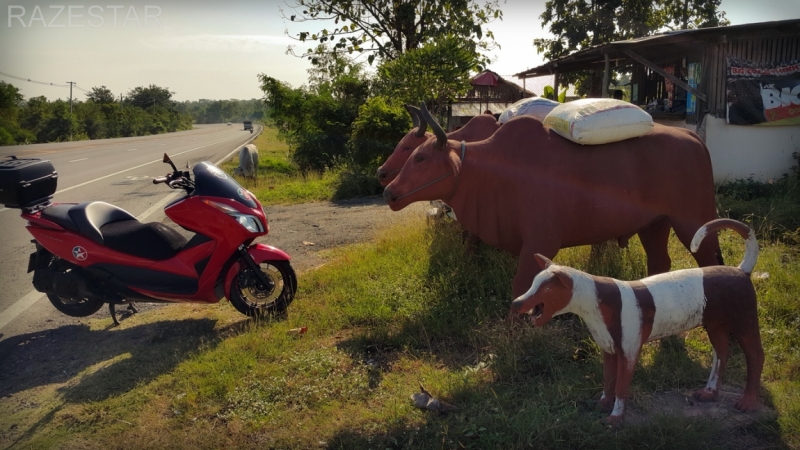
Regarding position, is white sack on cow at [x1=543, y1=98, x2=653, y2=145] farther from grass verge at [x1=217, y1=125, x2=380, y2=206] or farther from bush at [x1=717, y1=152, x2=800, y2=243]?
grass verge at [x1=217, y1=125, x2=380, y2=206]

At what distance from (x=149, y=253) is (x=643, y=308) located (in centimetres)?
377

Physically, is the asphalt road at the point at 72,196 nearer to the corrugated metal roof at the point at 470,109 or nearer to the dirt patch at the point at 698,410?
the dirt patch at the point at 698,410

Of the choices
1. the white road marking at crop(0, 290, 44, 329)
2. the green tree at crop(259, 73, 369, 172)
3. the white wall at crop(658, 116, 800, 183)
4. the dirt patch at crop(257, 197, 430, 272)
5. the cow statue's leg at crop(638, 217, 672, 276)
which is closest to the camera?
the cow statue's leg at crop(638, 217, 672, 276)

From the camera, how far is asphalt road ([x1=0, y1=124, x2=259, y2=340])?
17.4ft

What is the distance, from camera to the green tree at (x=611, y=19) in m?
18.8

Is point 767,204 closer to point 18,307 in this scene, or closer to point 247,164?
point 18,307

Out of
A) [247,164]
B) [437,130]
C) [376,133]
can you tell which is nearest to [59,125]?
[247,164]

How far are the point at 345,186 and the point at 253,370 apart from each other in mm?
8264

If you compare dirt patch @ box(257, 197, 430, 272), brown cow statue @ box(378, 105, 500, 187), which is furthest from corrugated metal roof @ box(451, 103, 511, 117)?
brown cow statue @ box(378, 105, 500, 187)

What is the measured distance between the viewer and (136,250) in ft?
15.6

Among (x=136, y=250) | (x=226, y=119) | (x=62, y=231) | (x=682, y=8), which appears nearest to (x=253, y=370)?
(x=136, y=250)

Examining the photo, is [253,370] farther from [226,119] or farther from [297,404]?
[226,119]

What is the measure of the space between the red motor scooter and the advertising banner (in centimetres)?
818

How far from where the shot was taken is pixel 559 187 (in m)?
4.18
